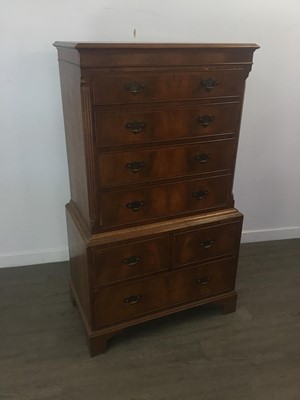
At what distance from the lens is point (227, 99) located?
1627 millimetres

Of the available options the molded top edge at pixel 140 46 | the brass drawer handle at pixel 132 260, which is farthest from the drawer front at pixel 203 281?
the molded top edge at pixel 140 46

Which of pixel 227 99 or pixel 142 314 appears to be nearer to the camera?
pixel 227 99

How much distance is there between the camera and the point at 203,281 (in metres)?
1.91

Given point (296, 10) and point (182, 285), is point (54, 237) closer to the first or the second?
point (182, 285)

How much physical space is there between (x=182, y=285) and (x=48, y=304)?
785 millimetres

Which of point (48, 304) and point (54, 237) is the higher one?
point (54, 237)

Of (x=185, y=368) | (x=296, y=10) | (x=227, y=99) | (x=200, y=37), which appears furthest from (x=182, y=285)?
(x=296, y=10)

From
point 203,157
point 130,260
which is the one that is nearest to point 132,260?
point 130,260

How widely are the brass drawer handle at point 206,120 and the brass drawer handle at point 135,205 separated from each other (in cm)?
43

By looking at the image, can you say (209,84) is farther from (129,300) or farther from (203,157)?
(129,300)

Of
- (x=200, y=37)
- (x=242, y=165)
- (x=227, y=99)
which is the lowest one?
(x=242, y=165)

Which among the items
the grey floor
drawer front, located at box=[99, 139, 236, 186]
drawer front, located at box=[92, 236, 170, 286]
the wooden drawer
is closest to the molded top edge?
drawer front, located at box=[99, 139, 236, 186]

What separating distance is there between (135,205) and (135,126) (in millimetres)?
348

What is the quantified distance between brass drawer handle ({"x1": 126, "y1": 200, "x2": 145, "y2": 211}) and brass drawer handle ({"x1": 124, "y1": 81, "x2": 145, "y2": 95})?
→ 18.2 inches
